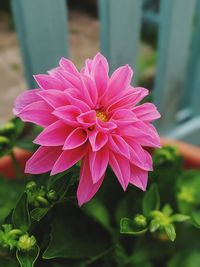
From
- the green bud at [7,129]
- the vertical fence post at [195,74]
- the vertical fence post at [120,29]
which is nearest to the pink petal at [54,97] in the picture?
the green bud at [7,129]

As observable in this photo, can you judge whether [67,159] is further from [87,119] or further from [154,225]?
[154,225]

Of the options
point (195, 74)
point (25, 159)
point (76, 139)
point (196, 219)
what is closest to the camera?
point (76, 139)

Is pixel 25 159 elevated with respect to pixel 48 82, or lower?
lower

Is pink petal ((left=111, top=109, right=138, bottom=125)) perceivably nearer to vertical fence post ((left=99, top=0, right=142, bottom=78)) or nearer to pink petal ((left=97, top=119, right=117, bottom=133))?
pink petal ((left=97, top=119, right=117, bottom=133))

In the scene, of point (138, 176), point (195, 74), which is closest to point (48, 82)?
point (138, 176)

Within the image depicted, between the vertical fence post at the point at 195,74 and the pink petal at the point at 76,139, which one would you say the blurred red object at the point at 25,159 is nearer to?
the pink petal at the point at 76,139
